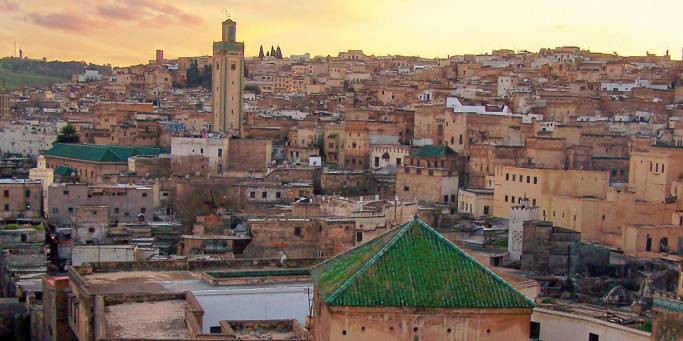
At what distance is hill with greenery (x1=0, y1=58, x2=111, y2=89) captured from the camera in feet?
252

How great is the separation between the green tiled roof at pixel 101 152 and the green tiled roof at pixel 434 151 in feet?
27.9

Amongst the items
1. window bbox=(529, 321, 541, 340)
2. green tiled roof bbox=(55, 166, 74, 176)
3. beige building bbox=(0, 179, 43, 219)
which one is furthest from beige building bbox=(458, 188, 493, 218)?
window bbox=(529, 321, 541, 340)

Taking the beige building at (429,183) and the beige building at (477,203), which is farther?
the beige building at (429,183)

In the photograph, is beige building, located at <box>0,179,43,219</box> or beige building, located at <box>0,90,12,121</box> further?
beige building, located at <box>0,90,12,121</box>

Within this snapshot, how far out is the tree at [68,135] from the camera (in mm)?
36125

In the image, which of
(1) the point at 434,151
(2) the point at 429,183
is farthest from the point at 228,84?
(2) the point at 429,183

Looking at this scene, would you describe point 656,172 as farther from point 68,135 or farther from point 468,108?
point 68,135

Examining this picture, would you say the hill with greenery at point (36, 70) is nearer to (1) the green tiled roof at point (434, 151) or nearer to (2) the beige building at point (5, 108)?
(2) the beige building at point (5, 108)

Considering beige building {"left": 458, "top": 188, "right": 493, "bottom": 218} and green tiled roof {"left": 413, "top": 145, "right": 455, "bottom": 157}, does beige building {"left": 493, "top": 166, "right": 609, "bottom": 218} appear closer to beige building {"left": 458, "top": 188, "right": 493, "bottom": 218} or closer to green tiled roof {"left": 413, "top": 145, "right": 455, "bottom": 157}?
beige building {"left": 458, "top": 188, "right": 493, "bottom": 218}

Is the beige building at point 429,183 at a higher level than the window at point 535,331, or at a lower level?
higher

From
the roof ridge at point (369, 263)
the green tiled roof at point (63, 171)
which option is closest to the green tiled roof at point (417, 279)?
the roof ridge at point (369, 263)

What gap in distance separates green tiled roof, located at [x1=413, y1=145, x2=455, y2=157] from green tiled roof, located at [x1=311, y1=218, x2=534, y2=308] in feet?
62.0

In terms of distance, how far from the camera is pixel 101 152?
3102 centimetres

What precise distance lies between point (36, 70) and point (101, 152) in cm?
5824
